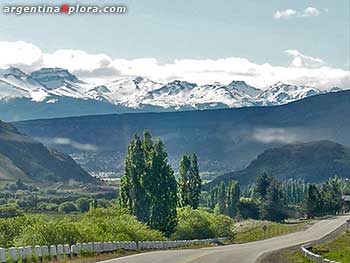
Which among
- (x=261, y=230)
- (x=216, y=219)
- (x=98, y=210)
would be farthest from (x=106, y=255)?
(x=261, y=230)

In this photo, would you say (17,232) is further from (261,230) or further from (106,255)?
(261,230)

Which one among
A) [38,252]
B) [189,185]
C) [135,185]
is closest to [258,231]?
[189,185]

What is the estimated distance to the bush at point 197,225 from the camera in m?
116

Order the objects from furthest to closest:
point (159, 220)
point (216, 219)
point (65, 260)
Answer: point (216, 219), point (159, 220), point (65, 260)

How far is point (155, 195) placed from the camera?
109 meters

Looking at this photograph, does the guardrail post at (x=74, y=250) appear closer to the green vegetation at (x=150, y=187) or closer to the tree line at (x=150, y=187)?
the tree line at (x=150, y=187)

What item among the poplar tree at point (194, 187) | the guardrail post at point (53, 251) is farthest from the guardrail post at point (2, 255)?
the poplar tree at point (194, 187)

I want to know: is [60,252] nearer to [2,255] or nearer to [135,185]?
[2,255]

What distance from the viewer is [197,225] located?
398 ft

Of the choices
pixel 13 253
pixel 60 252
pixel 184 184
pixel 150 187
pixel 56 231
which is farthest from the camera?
pixel 184 184

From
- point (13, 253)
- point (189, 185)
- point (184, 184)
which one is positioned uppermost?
point (184, 184)

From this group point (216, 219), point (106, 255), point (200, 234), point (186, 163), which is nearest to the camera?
point (106, 255)

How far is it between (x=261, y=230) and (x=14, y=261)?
118 metres

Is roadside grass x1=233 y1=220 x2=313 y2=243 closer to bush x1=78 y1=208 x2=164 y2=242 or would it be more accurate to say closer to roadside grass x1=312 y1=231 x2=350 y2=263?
roadside grass x1=312 y1=231 x2=350 y2=263
